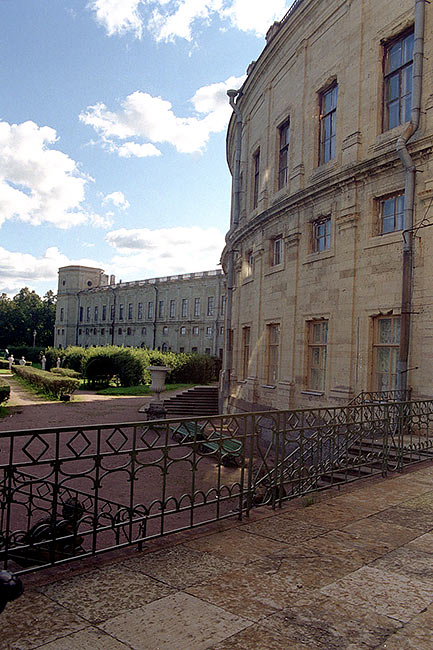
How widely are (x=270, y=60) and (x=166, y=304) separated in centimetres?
5044

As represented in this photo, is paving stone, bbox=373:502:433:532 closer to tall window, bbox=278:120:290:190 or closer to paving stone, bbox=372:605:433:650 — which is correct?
paving stone, bbox=372:605:433:650

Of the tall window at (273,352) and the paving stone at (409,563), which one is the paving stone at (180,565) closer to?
the paving stone at (409,563)

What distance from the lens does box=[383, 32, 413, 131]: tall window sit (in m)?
12.5

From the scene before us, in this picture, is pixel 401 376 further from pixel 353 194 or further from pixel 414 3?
pixel 414 3

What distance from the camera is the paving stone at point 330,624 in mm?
2840

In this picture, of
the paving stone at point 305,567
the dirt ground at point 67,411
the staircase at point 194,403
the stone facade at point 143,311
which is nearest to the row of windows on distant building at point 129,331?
the stone facade at point 143,311

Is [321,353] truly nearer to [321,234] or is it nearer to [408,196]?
[321,234]

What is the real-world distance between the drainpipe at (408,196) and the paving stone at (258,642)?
934 cm

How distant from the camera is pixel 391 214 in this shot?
500 inches

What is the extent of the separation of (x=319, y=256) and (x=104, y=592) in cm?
1263

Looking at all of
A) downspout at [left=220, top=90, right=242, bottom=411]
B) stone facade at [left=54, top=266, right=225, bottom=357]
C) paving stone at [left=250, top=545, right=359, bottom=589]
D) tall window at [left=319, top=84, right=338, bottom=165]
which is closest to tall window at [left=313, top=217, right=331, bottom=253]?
tall window at [left=319, top=84, right=338, bottom=165]

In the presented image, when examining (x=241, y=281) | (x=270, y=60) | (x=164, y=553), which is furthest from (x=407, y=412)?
(x=270, y=60)

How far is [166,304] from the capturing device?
223ft

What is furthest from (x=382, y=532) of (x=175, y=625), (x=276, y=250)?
(x=276, y=250)
